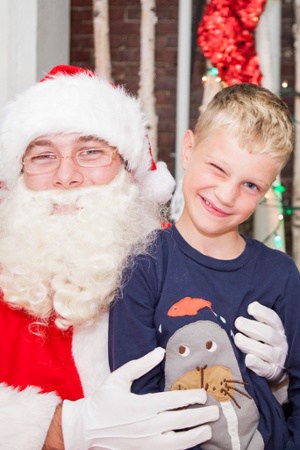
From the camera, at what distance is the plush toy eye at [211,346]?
64.6 inches

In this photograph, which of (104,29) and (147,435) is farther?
(104,29)

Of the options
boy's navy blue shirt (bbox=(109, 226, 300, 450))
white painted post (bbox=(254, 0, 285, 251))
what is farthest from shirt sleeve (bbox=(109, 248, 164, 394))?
white painted post (bbox=(254, 0, 285, 251))

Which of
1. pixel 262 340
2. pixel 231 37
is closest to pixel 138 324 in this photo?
pixel 262 340

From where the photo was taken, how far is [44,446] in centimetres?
169

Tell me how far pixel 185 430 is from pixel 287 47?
343 centimetres

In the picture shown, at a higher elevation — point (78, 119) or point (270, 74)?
point (270, 74)

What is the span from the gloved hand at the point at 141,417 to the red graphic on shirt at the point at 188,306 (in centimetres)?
10

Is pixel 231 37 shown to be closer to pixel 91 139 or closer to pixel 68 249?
pixel 91 139

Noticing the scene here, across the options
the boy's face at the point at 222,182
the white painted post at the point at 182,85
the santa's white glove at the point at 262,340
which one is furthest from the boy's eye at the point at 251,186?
the white painted post at the point at 182,85

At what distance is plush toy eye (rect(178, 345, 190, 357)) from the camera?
1644 mm

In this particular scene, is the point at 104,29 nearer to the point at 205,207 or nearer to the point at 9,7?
the point at 9,7

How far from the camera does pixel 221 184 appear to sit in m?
1.66

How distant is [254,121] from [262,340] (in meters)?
0.58

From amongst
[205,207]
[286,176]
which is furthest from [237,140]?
[286,176]
